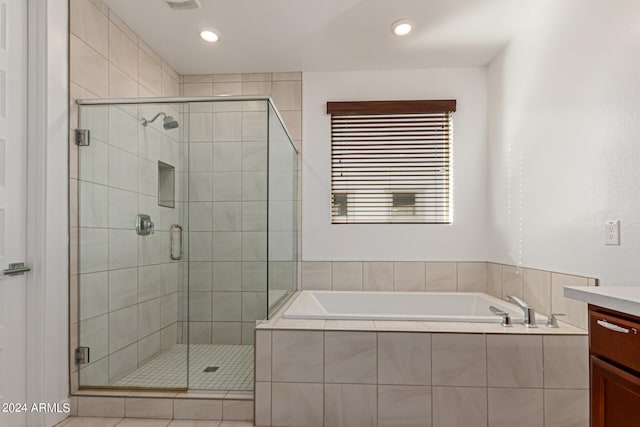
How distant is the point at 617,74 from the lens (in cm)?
171

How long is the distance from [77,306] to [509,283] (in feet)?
9.04

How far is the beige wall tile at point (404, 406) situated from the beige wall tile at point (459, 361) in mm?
110

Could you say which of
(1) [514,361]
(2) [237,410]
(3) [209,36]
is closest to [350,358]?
(2) [237,410]

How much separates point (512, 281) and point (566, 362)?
0.87m

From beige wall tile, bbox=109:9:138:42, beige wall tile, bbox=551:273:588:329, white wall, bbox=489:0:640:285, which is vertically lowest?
beige wall tile, bbox=551:273:588:329

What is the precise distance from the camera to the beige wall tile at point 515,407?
1.93 metres

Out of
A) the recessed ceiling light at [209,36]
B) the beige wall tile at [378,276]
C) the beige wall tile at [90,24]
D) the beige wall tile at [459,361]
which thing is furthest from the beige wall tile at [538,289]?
the beige wall tile at [90,24]

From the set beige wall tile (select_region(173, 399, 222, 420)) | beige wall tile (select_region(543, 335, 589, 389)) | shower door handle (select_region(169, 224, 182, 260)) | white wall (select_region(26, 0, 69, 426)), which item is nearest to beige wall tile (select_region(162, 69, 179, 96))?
white wall (select_region(26, 0, 69, 426))

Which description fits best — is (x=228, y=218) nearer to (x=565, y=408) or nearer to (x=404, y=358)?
(x=404, y=358)

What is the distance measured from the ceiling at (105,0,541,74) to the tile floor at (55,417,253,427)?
2390 millimetres

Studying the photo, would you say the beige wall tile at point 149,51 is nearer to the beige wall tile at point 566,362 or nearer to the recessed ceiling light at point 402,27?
the recessed ceiling light at point 402,27

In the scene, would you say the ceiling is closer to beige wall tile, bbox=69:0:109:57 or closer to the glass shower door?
beige wall tile, bbox=69:0:109:57

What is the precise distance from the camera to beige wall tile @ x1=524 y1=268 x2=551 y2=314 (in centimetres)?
231

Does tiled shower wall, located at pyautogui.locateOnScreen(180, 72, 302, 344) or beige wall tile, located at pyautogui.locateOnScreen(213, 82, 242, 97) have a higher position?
beige wall tile, located at pyautogui.locateOnScreen(213, 82, 242, 97)
